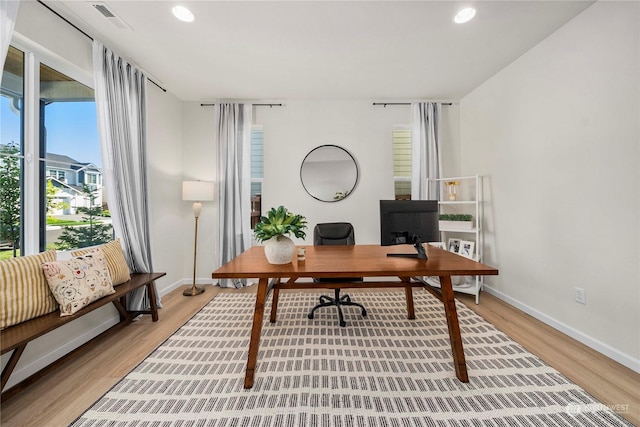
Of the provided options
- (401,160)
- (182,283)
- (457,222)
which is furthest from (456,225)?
(182,283)

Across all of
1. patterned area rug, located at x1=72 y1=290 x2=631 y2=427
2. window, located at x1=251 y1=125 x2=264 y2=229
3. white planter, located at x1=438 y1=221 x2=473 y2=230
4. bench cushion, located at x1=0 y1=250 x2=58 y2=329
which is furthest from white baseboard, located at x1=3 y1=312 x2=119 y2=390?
white planter, located at x1=438 y1=221 x2=473 y2=230

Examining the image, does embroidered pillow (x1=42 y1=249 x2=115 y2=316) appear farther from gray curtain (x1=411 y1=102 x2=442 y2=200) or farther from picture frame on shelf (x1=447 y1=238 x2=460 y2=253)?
picture frame on shelf (x1=447 y1=238 x2=460 y2=253)

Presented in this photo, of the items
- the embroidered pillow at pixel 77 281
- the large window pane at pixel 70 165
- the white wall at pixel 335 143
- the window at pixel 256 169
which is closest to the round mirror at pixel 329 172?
the white wall at pixel 335 143

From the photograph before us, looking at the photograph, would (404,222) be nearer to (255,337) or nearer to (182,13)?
(255,337)

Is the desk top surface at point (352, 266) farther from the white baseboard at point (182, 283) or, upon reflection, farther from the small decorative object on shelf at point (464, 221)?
the white baseboard at point (182, 283)

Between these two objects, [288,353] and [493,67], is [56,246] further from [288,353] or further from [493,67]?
[493,67]

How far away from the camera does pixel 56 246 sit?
2.06m

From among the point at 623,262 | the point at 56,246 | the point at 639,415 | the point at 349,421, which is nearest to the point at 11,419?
the point at 56,246

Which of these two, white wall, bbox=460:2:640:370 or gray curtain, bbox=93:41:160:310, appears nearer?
white wall, bbox=460:2:640:370

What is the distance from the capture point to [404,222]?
1.90 meters

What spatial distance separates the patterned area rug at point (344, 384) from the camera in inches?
53.6

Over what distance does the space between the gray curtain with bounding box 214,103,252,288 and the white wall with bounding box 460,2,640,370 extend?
320 cm

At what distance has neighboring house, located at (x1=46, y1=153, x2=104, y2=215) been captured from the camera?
202 centimetres

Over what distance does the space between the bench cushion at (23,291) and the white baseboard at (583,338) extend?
4011mm
